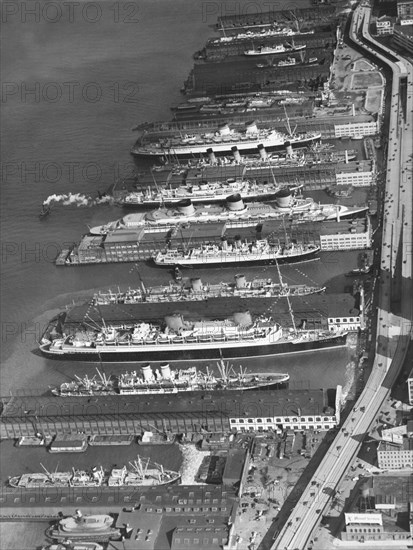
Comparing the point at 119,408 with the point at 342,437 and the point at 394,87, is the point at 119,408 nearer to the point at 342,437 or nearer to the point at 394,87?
the point at 342,437

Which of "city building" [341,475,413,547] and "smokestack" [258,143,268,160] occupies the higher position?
"smokestack" [258,143,268,160]

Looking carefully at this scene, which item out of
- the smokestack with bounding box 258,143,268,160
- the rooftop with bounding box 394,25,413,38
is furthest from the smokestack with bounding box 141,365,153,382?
the rooftop with bounding box 394,25,413,38

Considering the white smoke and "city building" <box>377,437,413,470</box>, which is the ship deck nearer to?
"city building" <box>377,437,413,470</box>

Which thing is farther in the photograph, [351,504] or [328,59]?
[328,59]

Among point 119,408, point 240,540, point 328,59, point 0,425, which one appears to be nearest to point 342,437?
point 240,540

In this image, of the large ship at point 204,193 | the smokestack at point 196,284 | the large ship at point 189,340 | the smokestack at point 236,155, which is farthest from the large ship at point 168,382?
the smokestack at point 236,155

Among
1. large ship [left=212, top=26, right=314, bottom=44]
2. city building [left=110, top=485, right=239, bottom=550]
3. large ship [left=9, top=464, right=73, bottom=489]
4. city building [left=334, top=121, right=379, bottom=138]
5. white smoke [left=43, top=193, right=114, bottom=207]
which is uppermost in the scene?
large ship [left=212, top=26, right=314, bottom=44]
